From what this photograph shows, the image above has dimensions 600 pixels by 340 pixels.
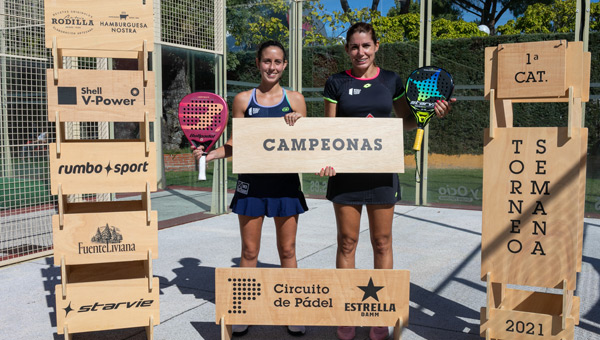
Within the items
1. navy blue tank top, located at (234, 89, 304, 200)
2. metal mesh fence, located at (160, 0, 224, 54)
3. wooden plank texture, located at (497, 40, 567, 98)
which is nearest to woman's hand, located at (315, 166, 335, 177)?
navy blue tank top, located at (234, 89, 304, 200)

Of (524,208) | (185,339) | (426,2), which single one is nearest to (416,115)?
(524,208)

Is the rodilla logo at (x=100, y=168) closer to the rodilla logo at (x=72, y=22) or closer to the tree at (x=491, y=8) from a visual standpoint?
the rodilla logo at (x=72, y=22)

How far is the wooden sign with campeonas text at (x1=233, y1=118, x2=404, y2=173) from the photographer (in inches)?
121

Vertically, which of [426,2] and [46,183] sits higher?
[426,2]

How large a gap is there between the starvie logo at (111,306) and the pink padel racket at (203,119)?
0.98 metres

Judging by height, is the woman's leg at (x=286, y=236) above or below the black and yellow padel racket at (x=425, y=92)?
below

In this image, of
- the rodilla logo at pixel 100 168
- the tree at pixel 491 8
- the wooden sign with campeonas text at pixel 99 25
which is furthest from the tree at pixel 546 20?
the rodilla logo at pixel 100 168

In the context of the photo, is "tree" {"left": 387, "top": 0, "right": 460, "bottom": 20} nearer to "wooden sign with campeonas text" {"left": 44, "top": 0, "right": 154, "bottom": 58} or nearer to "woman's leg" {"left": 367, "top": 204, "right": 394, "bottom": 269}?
"woman's leg" {"left": 367, "top": 204, "right": 394, "bottom": 269}

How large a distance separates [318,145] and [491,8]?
24.1ft

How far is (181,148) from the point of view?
283 inches

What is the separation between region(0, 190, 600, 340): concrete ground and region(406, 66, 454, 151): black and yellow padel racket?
4.40 ft

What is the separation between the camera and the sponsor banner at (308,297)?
307 cm

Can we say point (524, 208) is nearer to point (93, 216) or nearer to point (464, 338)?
point (464, 338)

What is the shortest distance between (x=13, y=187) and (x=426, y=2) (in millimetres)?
6302
